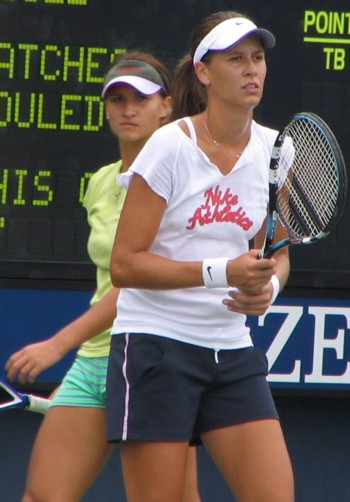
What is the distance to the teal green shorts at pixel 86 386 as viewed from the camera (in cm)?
378

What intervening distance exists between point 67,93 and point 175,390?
1977 mm

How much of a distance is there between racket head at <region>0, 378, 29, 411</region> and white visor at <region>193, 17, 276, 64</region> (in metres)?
1.16

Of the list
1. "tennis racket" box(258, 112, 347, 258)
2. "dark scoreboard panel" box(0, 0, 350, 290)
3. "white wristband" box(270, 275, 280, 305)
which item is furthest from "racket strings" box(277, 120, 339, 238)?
"dark scoreboard panel" box(0, 0, 350, 290)

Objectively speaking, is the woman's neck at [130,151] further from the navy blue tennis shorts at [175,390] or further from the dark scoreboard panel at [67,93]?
A: the dark scoreboard panel at [67,93]

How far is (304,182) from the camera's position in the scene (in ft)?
11.4

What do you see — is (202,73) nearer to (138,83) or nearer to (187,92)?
(187,92)

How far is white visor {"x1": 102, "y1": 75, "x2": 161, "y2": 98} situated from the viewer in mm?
3938

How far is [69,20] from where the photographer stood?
16.3 ft

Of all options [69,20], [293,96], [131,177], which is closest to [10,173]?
[69,20]

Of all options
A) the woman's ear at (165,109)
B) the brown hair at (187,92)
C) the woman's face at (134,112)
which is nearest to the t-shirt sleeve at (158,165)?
the brown hair at (187,92)

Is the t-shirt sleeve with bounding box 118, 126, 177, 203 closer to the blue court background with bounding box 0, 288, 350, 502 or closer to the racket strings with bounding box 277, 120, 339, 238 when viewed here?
the racket strings with bounding box 277, 120, 339, 238

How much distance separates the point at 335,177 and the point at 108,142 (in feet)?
5.70

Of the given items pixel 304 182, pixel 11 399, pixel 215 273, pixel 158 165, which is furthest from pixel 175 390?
pixel 11 399

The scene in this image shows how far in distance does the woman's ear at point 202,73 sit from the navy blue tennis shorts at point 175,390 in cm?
62
